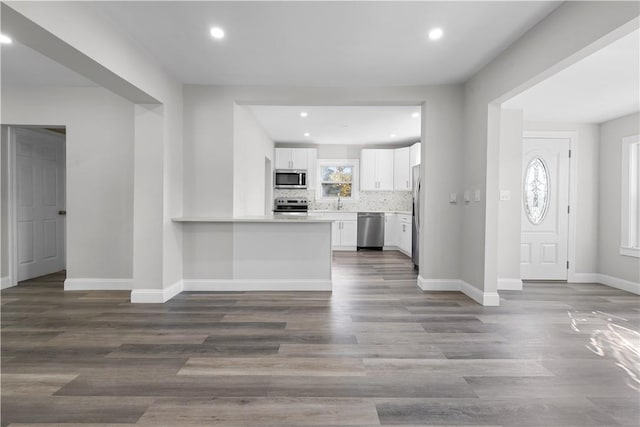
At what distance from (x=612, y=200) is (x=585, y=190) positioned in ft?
1.08

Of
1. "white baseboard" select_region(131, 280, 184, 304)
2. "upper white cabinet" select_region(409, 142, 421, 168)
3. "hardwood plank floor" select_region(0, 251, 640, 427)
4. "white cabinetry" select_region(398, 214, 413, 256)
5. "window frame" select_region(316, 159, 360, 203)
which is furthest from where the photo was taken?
"window frame" select_region(316, 159, 360, 203)

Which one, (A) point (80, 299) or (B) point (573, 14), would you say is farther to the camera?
(A) point (80, 299)

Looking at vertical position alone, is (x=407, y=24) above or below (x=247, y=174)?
above

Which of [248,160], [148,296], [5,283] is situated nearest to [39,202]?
[5,283]

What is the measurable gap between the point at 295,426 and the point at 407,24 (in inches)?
110

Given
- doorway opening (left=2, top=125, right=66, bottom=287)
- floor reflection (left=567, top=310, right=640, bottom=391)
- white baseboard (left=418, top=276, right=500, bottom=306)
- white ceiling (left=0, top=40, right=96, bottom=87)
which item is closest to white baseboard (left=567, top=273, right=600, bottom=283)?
floor reflection (left=567, top=310, right=640, bottom=391)

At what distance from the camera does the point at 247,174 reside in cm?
511

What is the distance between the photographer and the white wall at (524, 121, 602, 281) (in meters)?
4.76

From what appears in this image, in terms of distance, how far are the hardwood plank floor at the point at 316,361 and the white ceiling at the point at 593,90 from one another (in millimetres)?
2299

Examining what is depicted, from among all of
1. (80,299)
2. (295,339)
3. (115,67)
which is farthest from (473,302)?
(80,299)

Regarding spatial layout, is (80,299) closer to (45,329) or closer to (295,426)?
(45,329)

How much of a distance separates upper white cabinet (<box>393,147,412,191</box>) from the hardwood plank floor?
13.4 ft

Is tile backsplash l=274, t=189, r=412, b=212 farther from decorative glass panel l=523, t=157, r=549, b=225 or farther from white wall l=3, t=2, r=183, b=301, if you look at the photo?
white wall l=3, t=2, r=183, b=301

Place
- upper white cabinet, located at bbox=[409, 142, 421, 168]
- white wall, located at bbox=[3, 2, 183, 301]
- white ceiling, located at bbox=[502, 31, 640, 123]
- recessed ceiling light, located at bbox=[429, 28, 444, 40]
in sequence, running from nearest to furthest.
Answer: white wall, located at bbox=[3, 2, 183, 301], recessed ceiling light, located at bbox=[429, 28, 444, 40], white ceiling, located at bbox=[502, 31, 640, 123], upper white cabinet, located at bbox=[409, 142, 421, 168]
